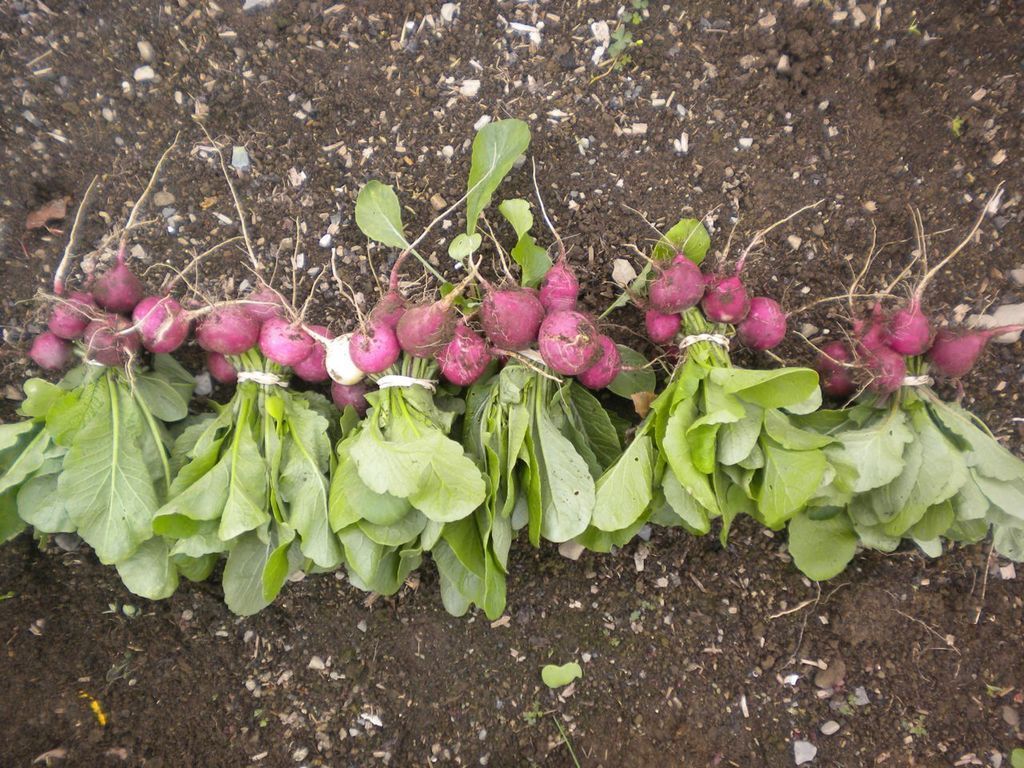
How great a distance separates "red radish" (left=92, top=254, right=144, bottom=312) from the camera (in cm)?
160

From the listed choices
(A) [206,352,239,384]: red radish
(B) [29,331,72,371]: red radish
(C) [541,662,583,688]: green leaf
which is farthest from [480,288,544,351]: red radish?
(B) [29,331,72,371]: red radish

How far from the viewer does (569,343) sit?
1.44m

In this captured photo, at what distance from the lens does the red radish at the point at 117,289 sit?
1603mm

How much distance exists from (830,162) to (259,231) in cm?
156

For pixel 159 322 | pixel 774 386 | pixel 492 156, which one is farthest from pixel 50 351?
pixel 774 386

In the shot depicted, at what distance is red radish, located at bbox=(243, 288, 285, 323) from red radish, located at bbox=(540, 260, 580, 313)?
0.65 meters

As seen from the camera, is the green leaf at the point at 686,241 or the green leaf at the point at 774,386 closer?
the green leaf at the point at 774,386

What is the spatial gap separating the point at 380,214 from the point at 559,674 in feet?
4.28

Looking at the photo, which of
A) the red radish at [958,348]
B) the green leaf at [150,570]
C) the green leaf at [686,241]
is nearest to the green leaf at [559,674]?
the green leaf at [150,570]

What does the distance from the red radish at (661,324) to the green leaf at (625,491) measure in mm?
283

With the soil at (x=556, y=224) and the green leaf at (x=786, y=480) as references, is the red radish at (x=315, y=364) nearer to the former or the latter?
the soil at (x=556, y=224)

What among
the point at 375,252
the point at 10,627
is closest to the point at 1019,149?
the point at 375,252

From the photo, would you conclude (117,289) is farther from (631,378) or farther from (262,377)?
(631,378)

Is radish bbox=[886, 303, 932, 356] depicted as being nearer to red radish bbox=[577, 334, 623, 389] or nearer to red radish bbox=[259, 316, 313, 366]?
red radish bbox=[577, 334, 623, 389]
